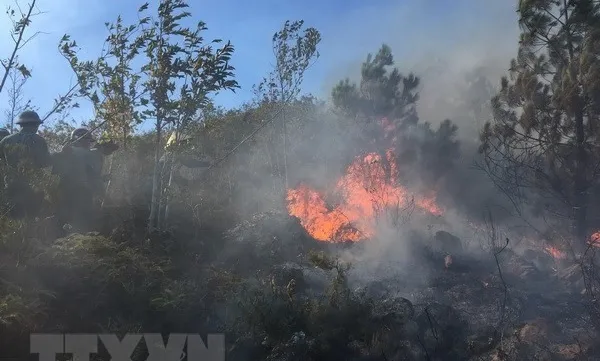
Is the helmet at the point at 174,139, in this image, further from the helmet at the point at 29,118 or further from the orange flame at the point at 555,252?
the orange flame at the point at 555,252

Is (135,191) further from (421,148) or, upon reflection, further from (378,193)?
(421,148)

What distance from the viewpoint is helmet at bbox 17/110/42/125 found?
8.35 m

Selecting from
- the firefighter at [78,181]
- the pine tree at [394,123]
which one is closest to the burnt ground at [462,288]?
the firefighter at [78,181]

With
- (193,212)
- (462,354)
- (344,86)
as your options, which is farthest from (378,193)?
(462,354)

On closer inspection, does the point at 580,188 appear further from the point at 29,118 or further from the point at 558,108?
the point at 29,118

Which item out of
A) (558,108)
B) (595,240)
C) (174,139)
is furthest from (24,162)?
(558,108)

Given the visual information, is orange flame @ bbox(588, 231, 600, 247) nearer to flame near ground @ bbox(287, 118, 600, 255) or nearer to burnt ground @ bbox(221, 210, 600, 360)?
burnt ground @ bbox(221, 210, 600, 360)

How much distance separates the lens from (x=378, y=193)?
62.2ft

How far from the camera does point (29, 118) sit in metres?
8.39

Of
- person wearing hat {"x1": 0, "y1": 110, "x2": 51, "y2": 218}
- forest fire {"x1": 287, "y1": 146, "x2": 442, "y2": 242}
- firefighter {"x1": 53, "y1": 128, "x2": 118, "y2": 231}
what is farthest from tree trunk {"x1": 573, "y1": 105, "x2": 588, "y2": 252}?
person wearing hat {"x1": 0, "y1": 110, "x2": 51, "y2": 218}

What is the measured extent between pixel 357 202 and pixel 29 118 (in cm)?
1261

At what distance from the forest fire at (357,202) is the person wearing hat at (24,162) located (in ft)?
26.3

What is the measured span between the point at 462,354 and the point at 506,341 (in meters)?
0.65

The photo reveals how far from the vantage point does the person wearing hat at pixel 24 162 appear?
288 inches
